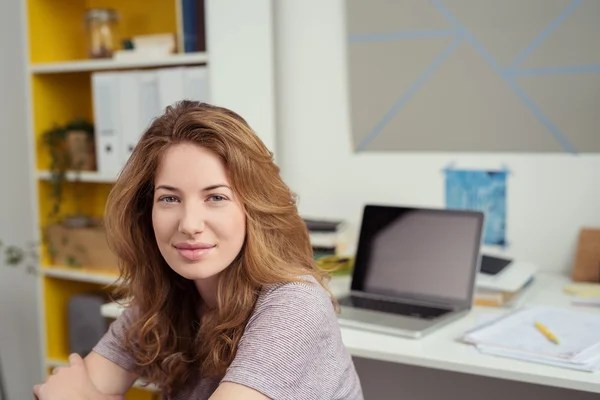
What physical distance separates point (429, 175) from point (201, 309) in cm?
103

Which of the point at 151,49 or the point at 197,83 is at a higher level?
the point at 151,49

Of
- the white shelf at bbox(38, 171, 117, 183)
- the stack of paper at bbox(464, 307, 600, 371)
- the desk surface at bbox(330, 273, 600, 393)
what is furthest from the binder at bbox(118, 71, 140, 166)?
the stack of paper at bbox(464, 307, 600, 371)

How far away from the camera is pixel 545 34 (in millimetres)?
2061

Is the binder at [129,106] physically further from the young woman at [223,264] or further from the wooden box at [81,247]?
the young woman at [223,264]

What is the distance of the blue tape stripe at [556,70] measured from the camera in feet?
6.63

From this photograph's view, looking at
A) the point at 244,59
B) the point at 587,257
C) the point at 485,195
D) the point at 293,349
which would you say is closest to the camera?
the point at 293,349

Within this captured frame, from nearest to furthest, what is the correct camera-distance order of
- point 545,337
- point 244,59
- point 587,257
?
point 545,337, point 587,257, point 244,59

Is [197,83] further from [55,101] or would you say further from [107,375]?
[107,375]

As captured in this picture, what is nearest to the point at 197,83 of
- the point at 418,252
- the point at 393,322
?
the point at 418,252

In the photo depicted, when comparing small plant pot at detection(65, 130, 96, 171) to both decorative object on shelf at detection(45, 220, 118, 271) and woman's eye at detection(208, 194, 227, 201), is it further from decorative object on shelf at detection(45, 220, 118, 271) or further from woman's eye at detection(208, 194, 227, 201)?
woman's eye at detection(208, 194, 227, 201)

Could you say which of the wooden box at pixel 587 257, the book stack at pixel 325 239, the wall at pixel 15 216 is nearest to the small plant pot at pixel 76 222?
the wall at pixel 15 216

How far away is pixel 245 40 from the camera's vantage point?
2.32 m

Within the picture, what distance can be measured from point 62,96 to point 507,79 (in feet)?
5.14

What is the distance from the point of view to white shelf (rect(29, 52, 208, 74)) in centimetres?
227
